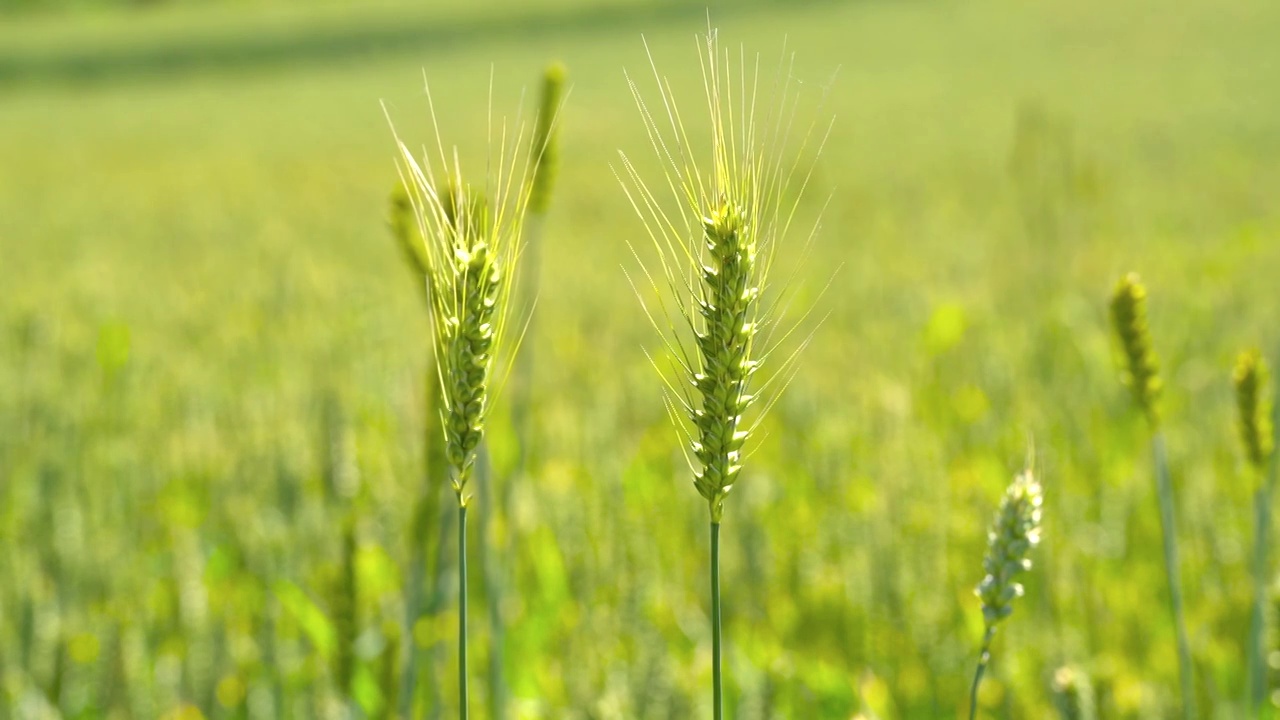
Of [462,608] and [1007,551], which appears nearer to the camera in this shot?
[462,608]

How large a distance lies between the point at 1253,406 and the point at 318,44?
18587mm

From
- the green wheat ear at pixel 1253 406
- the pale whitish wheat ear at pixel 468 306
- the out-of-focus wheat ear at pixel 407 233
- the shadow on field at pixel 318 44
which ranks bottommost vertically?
the green wheat ear at pixel 1253 406

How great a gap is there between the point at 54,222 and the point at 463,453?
6.69 metres

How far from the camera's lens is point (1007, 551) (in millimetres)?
734

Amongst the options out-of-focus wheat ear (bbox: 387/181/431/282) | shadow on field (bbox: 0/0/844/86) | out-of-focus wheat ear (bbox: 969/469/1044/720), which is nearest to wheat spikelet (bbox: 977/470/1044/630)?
out-of-focus wheat ear (bbox: 969/469/1044/720)


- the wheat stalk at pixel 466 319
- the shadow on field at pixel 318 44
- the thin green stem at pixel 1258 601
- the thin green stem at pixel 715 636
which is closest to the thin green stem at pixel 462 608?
the wheat stalk at pixel 466 319

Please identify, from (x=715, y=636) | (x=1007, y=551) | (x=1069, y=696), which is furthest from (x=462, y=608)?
(x=1069, y=696)

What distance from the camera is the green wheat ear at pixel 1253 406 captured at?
3.29 ft

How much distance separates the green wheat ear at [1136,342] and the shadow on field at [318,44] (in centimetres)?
1637

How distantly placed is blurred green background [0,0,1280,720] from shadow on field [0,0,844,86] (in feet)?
33.7

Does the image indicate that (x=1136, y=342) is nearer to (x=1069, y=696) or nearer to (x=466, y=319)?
(x=1069, y=696)

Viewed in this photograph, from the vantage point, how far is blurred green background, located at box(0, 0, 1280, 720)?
1768 mm

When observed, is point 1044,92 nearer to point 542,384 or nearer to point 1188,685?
point 542,384

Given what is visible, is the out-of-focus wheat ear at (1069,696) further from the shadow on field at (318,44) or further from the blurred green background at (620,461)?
the shadow on field at (318,44)
